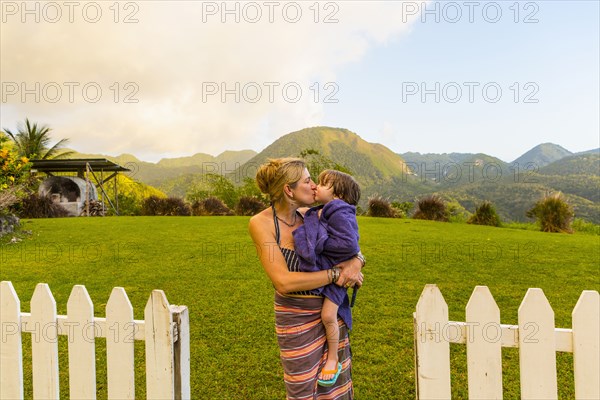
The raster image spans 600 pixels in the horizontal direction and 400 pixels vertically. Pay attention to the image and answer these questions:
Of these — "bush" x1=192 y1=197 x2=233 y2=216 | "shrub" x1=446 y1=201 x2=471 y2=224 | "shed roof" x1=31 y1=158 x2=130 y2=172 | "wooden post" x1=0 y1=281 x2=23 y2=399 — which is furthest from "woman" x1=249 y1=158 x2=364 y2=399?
"shed roof" x1=31 y1=158 x2=130 y2=172

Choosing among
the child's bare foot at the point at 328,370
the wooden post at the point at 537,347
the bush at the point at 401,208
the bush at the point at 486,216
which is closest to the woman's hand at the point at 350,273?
the child's bare foot at the point at 328,370

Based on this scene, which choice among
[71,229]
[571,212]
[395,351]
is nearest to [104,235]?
[71,229]

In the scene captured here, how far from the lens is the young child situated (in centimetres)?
151

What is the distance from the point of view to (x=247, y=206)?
48.5 ft

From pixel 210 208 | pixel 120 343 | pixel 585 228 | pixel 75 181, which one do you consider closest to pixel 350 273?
pixel 120 343

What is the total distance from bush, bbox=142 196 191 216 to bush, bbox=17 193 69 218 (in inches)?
126

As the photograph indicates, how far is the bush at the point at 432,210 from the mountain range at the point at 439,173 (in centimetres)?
67

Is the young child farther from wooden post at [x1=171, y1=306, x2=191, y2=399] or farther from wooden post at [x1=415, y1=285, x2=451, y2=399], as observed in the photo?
wooden post at [x1=171, y1=306, x2=191, y2=399]

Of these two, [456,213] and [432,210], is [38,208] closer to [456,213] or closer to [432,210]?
[432,210]

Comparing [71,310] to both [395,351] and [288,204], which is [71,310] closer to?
[288,204]

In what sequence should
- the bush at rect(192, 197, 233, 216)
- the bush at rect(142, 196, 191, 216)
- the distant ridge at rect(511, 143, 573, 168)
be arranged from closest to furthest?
1. the bush at rect(142, 196, 191, 216)
2. the bush at rect(192, 197, 233, 216)
3. the distant ridge at rect(511, 143, 573, 168)

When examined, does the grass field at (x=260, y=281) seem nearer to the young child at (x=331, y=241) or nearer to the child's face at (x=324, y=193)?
the young child at (x=331, y=241)

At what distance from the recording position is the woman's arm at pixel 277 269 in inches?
58.7

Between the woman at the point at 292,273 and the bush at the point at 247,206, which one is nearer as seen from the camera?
the woman at the point at 292,273
